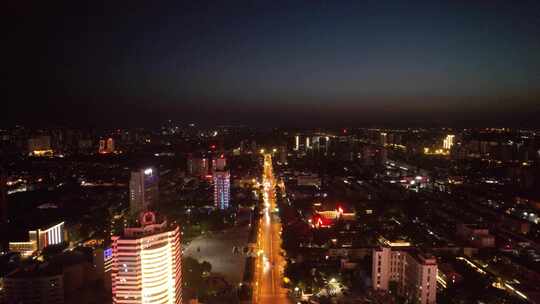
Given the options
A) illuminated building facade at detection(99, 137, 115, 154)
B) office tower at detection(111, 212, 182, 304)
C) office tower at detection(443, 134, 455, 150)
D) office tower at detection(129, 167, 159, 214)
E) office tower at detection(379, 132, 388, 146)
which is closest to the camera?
office tower at detection(111, 212, 182, 304)

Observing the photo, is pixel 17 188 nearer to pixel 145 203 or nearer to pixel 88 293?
pixel 145 203

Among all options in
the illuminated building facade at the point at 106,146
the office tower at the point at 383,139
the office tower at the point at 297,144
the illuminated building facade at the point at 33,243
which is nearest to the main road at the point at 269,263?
the illuminated building facade at the point at 33,243

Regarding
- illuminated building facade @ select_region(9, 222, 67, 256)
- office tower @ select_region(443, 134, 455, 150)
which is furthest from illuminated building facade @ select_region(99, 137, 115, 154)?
office tower @ select_region(443, 134, 455, 150)

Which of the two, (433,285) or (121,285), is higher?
(121,285)

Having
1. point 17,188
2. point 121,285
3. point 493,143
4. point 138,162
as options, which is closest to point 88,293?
point 121,285

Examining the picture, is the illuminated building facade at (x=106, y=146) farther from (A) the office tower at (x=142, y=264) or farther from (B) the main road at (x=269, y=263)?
(A) the office tower at (x=142, y=264)

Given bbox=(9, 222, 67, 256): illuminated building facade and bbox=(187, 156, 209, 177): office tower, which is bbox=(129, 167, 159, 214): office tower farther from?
bbox=(187, 156, 209, 177): office tower
